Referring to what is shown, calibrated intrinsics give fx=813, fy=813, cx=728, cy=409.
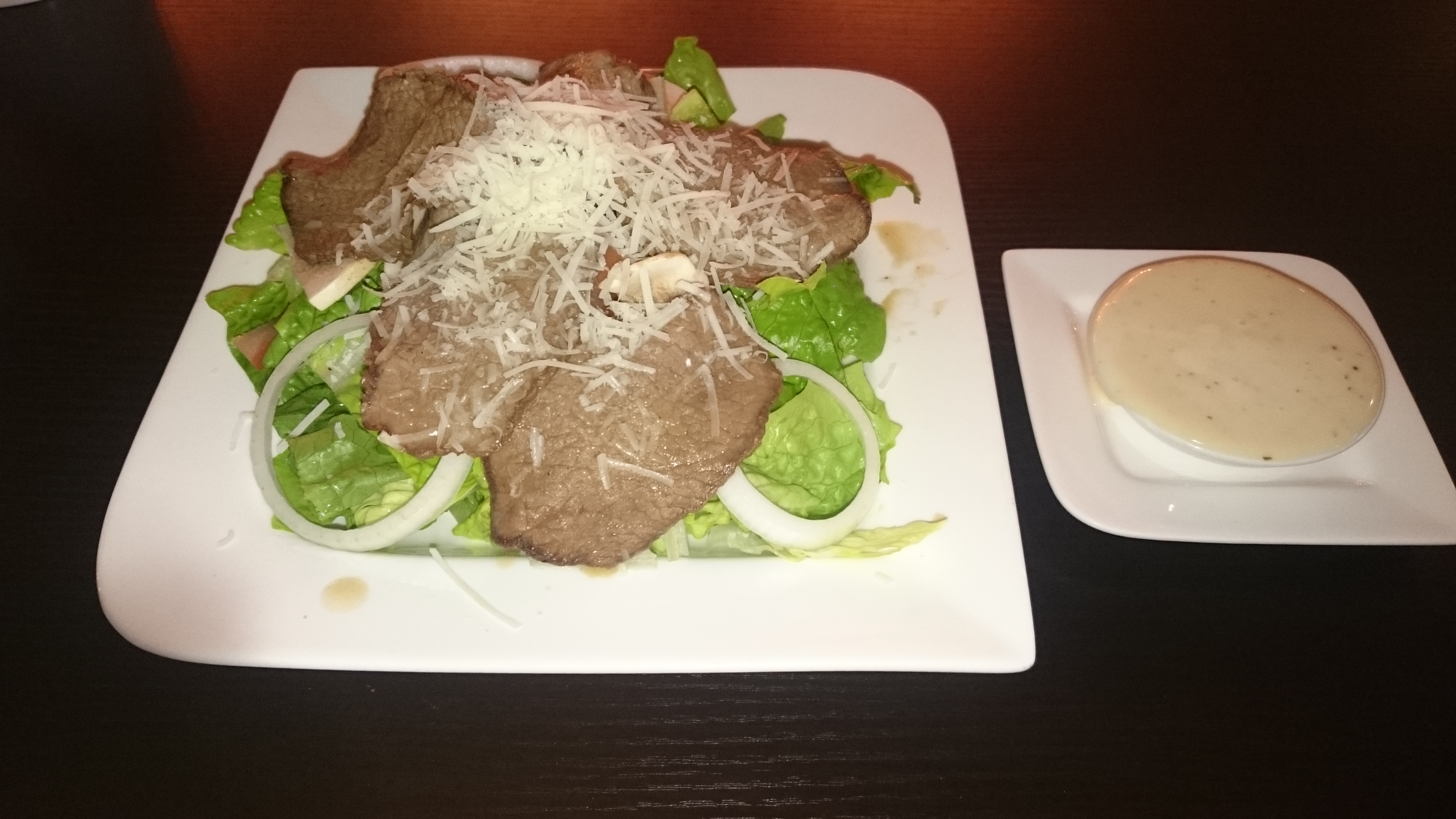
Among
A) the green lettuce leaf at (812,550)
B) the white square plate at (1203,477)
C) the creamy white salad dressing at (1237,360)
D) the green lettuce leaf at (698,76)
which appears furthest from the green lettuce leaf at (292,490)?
the creamy white salad dressing at (1237,360)

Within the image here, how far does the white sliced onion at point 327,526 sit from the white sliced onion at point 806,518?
0.84 metres

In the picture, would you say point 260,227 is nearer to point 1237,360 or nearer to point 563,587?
point 563,587

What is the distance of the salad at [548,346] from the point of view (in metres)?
2.42

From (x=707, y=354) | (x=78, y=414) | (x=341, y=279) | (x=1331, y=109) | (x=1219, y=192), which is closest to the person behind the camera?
(x=707, y=354)

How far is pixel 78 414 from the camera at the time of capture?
9.78 feet

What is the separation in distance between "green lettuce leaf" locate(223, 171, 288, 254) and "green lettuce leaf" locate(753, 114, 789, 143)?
193 centimetres

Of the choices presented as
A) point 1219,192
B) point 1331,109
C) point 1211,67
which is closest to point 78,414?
point 1219,192

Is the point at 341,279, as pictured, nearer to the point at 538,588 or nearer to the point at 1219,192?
the point at 538,588

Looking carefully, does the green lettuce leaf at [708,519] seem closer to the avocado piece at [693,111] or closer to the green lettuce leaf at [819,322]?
the green lettuce leaf at [819,322]

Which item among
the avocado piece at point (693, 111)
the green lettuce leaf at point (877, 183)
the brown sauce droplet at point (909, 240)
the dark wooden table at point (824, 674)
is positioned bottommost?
the dark wooden table at point (824, 674)

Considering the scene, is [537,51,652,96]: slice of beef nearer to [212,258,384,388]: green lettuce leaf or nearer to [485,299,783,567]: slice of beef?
[212,258,384,388]: green lettuce leaf

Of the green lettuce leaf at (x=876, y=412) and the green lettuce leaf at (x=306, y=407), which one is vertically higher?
the green lettuce leaf at (x=876, y=412)

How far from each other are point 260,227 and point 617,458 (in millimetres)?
1841

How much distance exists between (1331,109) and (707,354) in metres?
4.18
